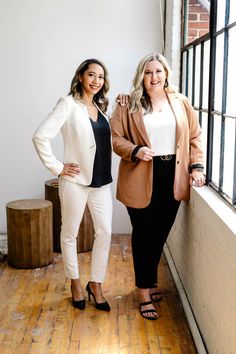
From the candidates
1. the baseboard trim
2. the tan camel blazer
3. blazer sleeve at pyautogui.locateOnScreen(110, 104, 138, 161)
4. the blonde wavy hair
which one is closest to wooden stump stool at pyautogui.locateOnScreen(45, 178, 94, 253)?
the baseboard trim

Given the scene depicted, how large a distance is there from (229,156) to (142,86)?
0.72 m

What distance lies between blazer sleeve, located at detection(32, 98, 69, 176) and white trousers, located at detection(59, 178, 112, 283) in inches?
4.6

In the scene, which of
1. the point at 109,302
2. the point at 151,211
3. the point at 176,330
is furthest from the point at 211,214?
the point at 109,302

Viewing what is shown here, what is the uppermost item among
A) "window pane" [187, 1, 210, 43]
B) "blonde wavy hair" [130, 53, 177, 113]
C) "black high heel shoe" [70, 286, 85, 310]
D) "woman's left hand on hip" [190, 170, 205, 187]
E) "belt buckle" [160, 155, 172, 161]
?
"window pane" [187, 1, 210, 43]

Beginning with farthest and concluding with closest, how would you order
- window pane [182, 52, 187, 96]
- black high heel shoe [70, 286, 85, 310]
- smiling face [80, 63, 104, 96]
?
window pane [182, 52, 187, 96]
black high heel shoe [70, 286, 85, 310]
smiling face [80, 63, 104, 96]

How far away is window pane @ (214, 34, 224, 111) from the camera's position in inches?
117

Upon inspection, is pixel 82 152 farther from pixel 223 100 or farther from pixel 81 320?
pixel 81 320

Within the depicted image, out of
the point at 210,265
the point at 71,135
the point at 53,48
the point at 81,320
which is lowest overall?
the point at 81,320

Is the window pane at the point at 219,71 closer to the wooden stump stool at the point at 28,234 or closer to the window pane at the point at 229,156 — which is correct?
the window pane at the point at 229,156

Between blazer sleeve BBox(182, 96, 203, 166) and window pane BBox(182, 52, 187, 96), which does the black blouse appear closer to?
blazer sleeve BBox(182, 96, 203, 166)

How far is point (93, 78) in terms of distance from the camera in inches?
124

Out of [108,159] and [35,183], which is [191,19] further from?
[35,183]

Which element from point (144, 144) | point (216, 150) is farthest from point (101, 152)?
point (216, 150)

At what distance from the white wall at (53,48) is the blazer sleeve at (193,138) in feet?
5.90
